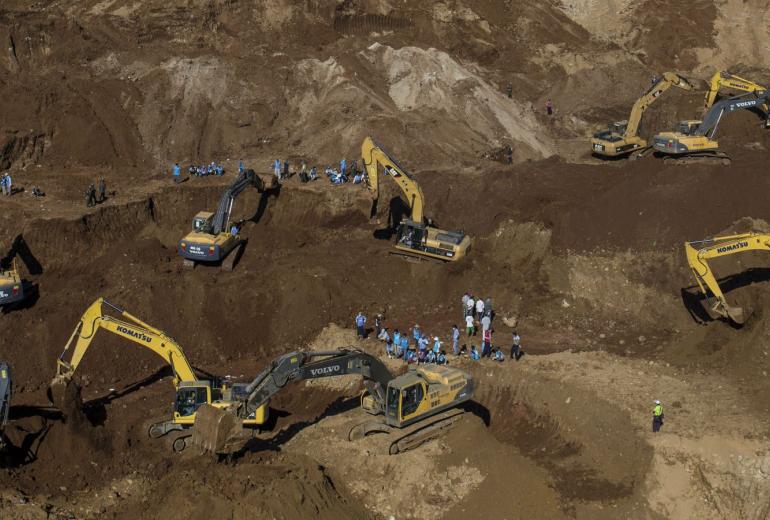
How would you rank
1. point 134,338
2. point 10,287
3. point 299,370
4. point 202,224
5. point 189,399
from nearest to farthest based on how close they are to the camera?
point 299,370
point 189,399
point 134,338
point 10,287
point 202,224

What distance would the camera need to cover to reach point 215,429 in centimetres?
2466

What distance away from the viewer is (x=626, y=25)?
6762cm

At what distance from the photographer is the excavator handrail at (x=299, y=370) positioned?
2542 centimetres

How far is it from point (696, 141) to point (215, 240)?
69.1 ft

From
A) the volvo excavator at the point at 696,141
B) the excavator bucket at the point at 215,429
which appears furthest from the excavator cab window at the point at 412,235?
the excavator bucket at the point at 215,429

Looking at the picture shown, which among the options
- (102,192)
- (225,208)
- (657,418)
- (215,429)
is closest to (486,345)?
(657,418)

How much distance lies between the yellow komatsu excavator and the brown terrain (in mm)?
692

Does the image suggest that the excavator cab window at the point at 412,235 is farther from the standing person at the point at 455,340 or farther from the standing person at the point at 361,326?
the standing person at the point at 455,340

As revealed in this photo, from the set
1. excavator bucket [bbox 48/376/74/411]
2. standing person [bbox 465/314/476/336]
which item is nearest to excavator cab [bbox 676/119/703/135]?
standing person [bbox 465/314/476/336]

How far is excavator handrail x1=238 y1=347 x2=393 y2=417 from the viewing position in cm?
2542

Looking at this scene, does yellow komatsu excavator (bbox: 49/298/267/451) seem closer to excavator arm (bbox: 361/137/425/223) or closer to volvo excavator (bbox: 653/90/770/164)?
excavator arm (bbox: 361/137/425/223)

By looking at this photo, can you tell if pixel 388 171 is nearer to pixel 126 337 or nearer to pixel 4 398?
pixel 126 337

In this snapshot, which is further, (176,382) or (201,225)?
(201,225)

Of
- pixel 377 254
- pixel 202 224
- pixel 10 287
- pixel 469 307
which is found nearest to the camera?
pixel 10 287
